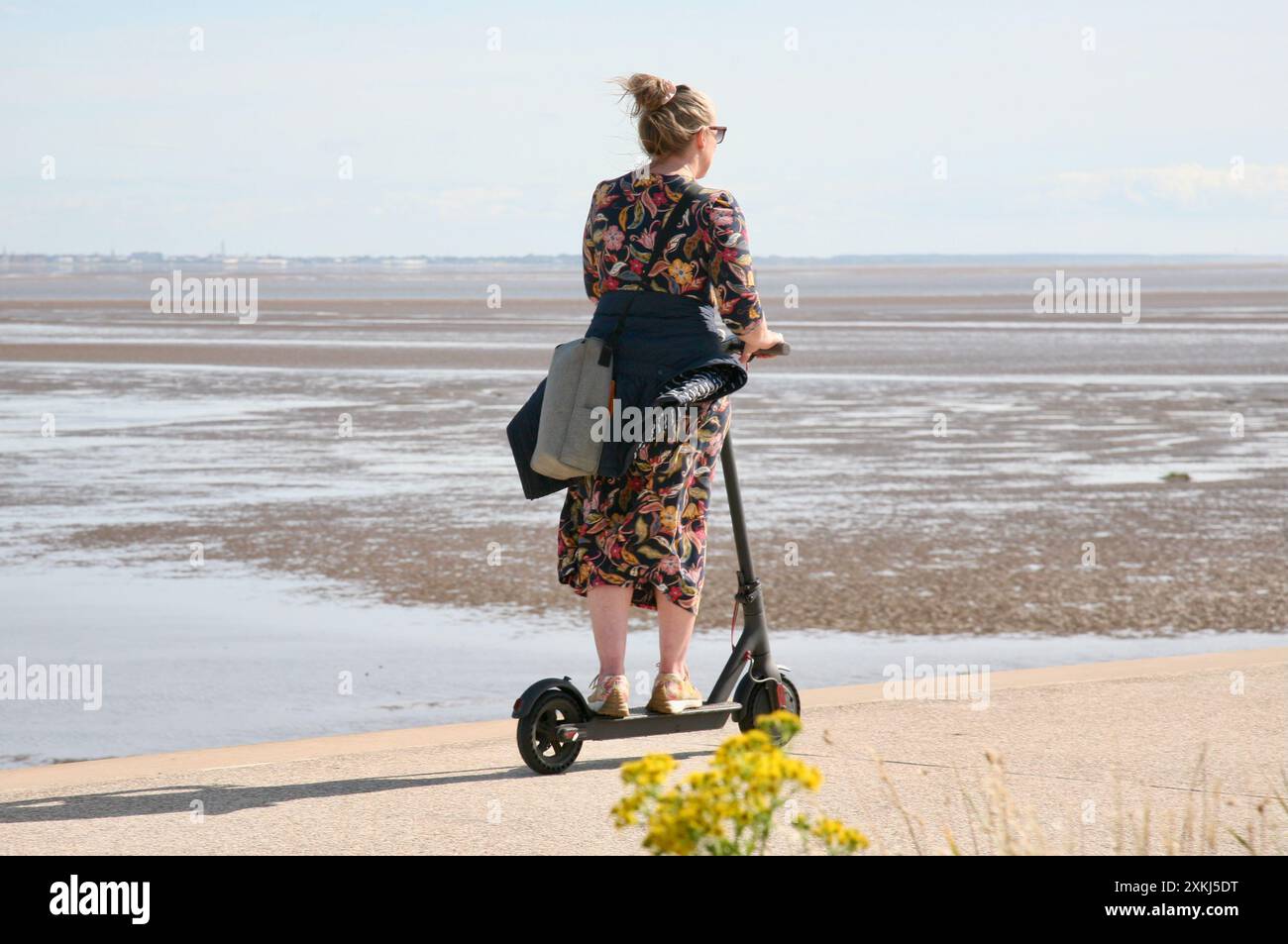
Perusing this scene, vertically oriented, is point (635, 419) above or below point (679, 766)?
above

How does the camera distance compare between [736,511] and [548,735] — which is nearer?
[548,735]

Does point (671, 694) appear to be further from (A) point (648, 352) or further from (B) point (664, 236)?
(B) point (664, 236)

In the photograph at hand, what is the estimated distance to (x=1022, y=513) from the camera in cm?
1236

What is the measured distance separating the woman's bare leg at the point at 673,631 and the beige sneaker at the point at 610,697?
16 centimetres

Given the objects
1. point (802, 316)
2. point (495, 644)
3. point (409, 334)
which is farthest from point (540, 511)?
point (802, 316)

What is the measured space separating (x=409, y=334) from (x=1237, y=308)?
106ft

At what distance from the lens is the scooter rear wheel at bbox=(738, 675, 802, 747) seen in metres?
5.33

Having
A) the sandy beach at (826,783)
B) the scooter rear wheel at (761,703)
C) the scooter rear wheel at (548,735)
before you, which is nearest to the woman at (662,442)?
the scooter rear wheel at (548,735)

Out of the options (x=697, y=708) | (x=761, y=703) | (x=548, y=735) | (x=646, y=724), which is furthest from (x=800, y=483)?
(x=548, y=735)

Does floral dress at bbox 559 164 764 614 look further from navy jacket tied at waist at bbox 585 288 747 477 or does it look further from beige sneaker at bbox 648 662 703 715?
beige sneaker at bbox 648 662 703 715

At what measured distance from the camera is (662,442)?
192 inches

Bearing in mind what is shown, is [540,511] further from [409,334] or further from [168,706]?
[409,334]

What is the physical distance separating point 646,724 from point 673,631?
28 centimetres

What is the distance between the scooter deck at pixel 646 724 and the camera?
4.96 metres
